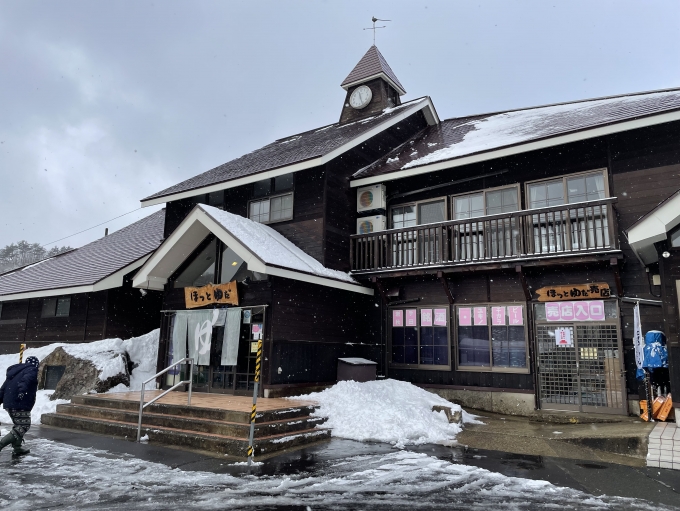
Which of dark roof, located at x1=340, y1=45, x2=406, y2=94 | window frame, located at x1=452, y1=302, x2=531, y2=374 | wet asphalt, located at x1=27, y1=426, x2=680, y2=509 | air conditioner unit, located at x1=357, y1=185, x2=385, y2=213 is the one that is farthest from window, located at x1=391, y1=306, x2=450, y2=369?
dark roof, located at x1=340, y1=45, x2=406, y2=94

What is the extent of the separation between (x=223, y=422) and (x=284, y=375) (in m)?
3.13

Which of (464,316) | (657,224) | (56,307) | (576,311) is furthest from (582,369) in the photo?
(56,307)

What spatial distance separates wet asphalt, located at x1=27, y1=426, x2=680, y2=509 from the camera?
6.23m

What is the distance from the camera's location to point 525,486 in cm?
618

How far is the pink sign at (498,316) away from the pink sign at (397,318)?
2604mm

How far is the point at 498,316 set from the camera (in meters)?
12.7

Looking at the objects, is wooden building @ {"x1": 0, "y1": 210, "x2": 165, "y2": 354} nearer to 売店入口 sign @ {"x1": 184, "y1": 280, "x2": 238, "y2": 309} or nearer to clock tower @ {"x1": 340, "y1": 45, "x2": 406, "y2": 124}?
売店入口 sign @ {"x1": 184, "y1": 280, "x2": 238, "y2": 309}

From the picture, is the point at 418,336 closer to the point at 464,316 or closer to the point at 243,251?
the point at 464,316

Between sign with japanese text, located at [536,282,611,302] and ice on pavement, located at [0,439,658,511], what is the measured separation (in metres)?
6.18

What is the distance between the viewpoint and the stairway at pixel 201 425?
840 centimetres

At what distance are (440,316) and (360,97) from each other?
426 inches

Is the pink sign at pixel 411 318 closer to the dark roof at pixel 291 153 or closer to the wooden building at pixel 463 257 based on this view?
the wooden building at pixel 463 257

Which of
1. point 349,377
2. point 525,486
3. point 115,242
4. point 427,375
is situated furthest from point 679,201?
point 115,242

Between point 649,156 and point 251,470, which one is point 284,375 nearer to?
point 251,470
